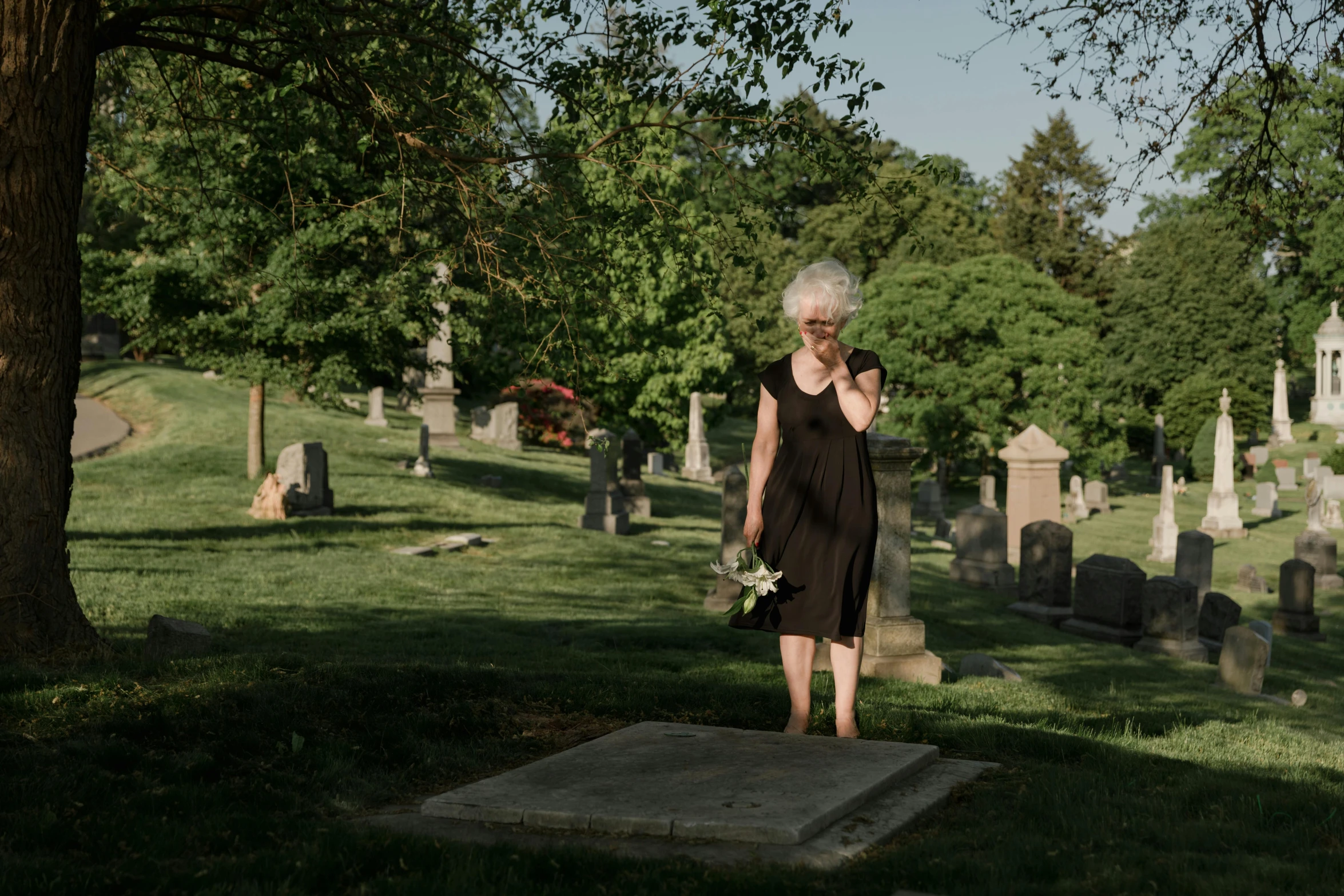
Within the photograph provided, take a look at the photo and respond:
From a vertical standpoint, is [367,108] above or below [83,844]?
above

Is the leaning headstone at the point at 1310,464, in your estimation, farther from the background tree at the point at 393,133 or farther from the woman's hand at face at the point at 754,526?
the woman's hand at face at the point at 754,526

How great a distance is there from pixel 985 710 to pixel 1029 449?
16432 mm

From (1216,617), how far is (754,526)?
11.9 m

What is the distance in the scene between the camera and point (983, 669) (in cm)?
962

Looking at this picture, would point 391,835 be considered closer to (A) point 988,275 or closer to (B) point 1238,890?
(B) point 1238,890

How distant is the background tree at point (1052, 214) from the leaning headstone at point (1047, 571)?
142 feet

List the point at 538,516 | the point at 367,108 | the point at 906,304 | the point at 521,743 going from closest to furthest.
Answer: the point at 521,743 < the point at 367,108 < the point at 538,516 < the point at 906,304

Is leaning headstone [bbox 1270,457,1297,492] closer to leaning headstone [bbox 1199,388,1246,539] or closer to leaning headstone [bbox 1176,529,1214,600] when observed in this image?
leaning headstone [bbox 1199,388,1246,539]

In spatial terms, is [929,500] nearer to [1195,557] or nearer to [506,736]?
[1195,557]

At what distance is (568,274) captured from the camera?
26.7 feet

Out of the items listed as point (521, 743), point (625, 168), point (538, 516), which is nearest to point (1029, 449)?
point (538, 516)

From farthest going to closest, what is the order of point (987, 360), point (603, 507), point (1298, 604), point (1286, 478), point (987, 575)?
point (1286, 478) < point (987, 360) < point (603, 507) < point (987, 575) < point (1298, 604)

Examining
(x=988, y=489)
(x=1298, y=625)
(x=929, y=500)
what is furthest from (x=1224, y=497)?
(x=1298, y=625)

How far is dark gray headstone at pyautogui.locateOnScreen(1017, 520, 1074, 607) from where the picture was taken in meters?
16.3
